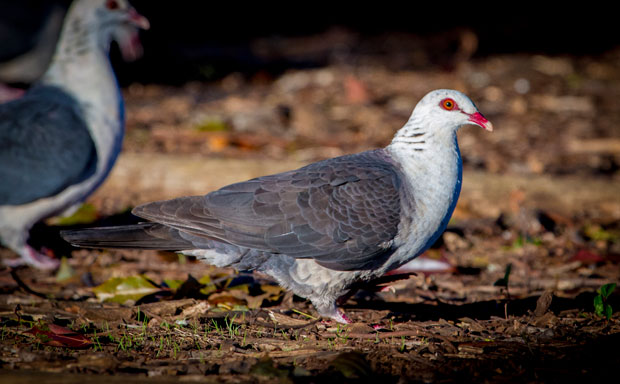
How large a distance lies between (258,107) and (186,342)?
5.95 m

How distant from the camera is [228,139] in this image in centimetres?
780

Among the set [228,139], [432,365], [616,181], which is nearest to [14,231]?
[228,139]

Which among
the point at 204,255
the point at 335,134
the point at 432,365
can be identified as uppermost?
the point at 335,134

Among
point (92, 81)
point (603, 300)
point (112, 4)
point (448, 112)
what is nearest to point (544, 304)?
point (603, 300)

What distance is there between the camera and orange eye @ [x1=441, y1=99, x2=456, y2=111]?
412cm

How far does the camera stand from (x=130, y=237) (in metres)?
3.96

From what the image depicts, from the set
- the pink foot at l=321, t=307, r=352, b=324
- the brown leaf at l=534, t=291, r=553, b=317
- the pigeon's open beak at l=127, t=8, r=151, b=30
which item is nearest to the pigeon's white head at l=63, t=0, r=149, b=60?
the pigeon's open beak at l=127, t=8, r=151, b=30

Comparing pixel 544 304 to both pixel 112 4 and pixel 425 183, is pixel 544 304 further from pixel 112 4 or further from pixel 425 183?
pixel 112 4

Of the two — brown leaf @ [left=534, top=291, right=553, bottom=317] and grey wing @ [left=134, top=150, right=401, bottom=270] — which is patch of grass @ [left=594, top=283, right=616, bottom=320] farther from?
grey wing @ [left=134, top=150, right=401, bottom=270]

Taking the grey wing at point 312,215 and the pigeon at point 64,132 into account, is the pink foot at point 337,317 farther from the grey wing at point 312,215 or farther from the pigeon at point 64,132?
the pigeon at point 64,132

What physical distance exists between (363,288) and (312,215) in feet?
2.05

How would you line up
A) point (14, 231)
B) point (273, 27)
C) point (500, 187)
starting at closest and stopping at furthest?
point (14, 231), point (500, 187), point (273, 27)

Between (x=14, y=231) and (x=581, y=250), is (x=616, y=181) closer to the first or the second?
(x=581, y=250)

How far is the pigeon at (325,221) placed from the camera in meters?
3.84
